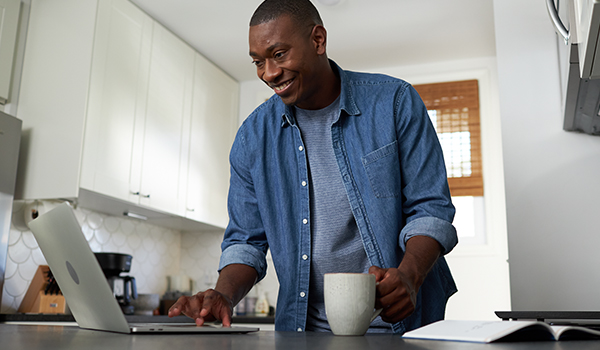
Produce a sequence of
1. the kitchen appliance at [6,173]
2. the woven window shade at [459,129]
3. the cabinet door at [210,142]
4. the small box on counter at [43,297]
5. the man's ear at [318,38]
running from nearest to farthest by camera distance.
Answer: the man's ear at [318,38], the kitchen appliance at [6,173], the small box on counter at [43,297], the cabinet door at [210,142], the woven window shade at [459,129]

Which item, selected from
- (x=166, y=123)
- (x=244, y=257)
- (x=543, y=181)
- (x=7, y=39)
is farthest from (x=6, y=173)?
(x=543, y=181)

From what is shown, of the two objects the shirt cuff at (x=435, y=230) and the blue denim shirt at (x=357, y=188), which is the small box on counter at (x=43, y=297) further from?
the shirt cuff at (x=435, y=230)

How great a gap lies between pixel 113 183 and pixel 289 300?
64.0 inches

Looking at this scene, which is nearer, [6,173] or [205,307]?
[205,307]

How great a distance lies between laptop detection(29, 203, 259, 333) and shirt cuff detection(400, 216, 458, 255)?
13.8 inches

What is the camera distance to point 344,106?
1.24m

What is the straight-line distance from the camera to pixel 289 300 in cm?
118

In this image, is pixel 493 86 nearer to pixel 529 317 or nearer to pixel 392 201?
pixel 529 317

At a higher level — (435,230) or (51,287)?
(435,230)

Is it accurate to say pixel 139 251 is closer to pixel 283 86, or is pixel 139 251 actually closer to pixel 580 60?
pixel 283 86

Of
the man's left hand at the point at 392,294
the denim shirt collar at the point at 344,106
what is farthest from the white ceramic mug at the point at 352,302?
the denim shirt collar at the point at 344,106

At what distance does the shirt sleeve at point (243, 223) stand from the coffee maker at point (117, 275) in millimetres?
1432

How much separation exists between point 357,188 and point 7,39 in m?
2.04

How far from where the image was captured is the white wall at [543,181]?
1.90 m
